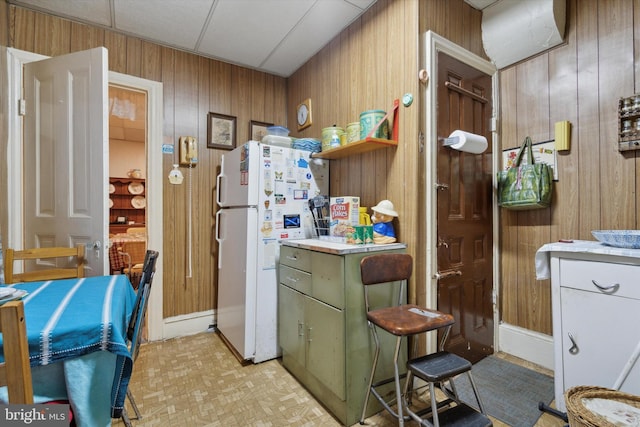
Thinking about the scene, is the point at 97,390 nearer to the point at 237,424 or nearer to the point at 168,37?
the point at 237,424

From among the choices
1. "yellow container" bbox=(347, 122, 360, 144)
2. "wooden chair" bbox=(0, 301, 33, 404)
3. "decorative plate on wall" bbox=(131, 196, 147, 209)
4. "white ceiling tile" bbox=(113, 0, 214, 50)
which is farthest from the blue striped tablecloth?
"decorative plate on wall" bbox=(131, 196, 147, 209)

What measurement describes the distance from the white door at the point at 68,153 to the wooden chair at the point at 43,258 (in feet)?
0.26

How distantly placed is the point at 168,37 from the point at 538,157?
10.3 ft

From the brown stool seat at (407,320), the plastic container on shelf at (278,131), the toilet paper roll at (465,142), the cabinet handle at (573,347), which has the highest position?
the plastic container on shelf at (278,131)

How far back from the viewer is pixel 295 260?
2107mm

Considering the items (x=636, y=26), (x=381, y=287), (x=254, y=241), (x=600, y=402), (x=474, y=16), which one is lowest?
(x=600, y=402)

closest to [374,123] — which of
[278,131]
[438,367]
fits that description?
[278,131]

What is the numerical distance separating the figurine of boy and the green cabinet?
0.32 feet

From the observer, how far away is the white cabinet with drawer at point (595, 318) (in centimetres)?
136

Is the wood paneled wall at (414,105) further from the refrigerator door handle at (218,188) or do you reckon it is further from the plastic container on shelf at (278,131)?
the plastic container on shelf at (278,131)

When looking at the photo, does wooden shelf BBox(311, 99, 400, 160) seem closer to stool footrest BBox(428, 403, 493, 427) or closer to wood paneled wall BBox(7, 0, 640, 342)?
wood paneled wall BBox(7, 0, 640, 342)

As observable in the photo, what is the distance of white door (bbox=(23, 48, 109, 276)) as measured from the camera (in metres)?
2.01

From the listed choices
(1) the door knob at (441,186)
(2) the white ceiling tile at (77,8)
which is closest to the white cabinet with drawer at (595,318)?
(1) the door knob at (441,186)

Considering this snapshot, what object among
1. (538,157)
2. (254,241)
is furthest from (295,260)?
(538,157)
